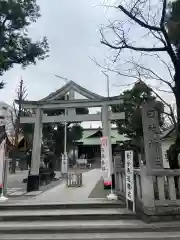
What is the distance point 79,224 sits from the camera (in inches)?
272

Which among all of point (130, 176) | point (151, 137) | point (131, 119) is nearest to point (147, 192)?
point (130, 176)

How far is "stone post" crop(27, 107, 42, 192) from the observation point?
13.1m

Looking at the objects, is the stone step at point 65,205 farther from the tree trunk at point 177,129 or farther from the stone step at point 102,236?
the tree trunk at point 177,129

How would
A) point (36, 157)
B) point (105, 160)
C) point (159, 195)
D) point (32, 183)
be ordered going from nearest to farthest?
1. point (159, 195)
2. point (105, 160)
3. point (32, 183)
4. point (36, 157)

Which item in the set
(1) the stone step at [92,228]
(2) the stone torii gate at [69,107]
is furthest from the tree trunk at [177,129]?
(2) the stone torii gate at [69,107]

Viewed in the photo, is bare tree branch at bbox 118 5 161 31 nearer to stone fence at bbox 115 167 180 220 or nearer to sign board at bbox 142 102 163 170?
sign board at bbox 142 102 163 170

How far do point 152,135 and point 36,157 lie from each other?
7.71 meters

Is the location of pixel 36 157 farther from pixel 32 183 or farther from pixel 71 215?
pixel 71 215

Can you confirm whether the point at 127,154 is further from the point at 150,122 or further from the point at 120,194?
the point at 120,194

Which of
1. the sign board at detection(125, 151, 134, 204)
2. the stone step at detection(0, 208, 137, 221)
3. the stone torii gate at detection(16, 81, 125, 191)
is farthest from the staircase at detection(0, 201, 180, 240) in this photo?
the stone torii gate at detection(16, 81, 125, 191)

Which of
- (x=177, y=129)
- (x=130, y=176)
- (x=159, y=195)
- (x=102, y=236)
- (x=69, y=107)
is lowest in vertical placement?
(x=102, y=236)

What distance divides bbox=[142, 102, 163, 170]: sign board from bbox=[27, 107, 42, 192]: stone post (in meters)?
6.70

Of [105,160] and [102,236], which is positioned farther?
[105,160]

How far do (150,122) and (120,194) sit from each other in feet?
9.42
